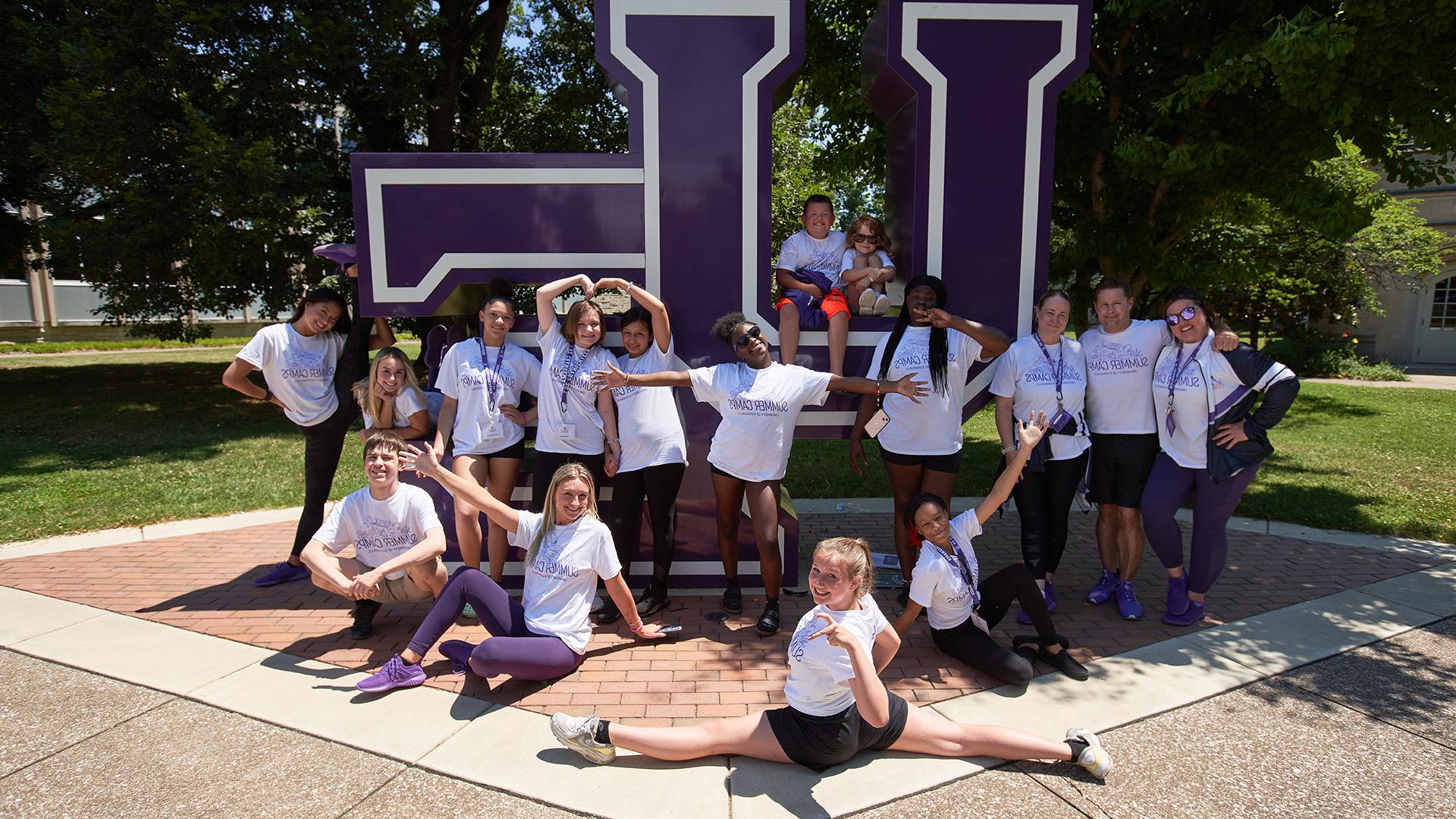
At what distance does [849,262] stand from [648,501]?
2.10 metres

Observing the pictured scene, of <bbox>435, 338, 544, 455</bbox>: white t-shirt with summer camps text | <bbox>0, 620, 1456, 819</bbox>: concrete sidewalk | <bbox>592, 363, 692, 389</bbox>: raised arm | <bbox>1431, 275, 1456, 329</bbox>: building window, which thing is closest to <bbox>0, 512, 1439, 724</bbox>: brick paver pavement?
<bbox>0, 620, 1456, 819</bbox>: concrete sidewalk

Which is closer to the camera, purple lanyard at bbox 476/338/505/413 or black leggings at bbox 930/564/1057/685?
black leggings at bbox 930/564/1057/685

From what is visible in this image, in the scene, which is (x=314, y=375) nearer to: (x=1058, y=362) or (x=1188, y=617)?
(x=1058, y=362)

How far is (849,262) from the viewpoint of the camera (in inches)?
208

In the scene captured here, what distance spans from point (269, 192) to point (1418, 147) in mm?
12812

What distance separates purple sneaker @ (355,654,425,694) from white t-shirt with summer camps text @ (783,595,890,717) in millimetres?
1920

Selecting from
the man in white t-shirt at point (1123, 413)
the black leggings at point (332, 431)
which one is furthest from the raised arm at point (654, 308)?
the man in white t-shirt at point (1123, 413)

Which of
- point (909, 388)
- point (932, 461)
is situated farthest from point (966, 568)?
point (909, 388)

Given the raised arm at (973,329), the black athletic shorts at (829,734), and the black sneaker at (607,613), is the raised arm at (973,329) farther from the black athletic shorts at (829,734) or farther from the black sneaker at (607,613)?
the black sneaker at (607,613)

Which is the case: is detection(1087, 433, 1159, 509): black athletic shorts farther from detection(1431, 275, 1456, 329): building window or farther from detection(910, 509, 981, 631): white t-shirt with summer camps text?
detection(1431, 275, 1456, 329): building window

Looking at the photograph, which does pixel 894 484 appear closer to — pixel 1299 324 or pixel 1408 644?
pixel 1408 644

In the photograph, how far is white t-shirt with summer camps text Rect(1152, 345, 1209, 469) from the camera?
4.45 m

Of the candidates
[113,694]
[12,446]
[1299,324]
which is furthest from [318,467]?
[1299,324]

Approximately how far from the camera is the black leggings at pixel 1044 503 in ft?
15.3
